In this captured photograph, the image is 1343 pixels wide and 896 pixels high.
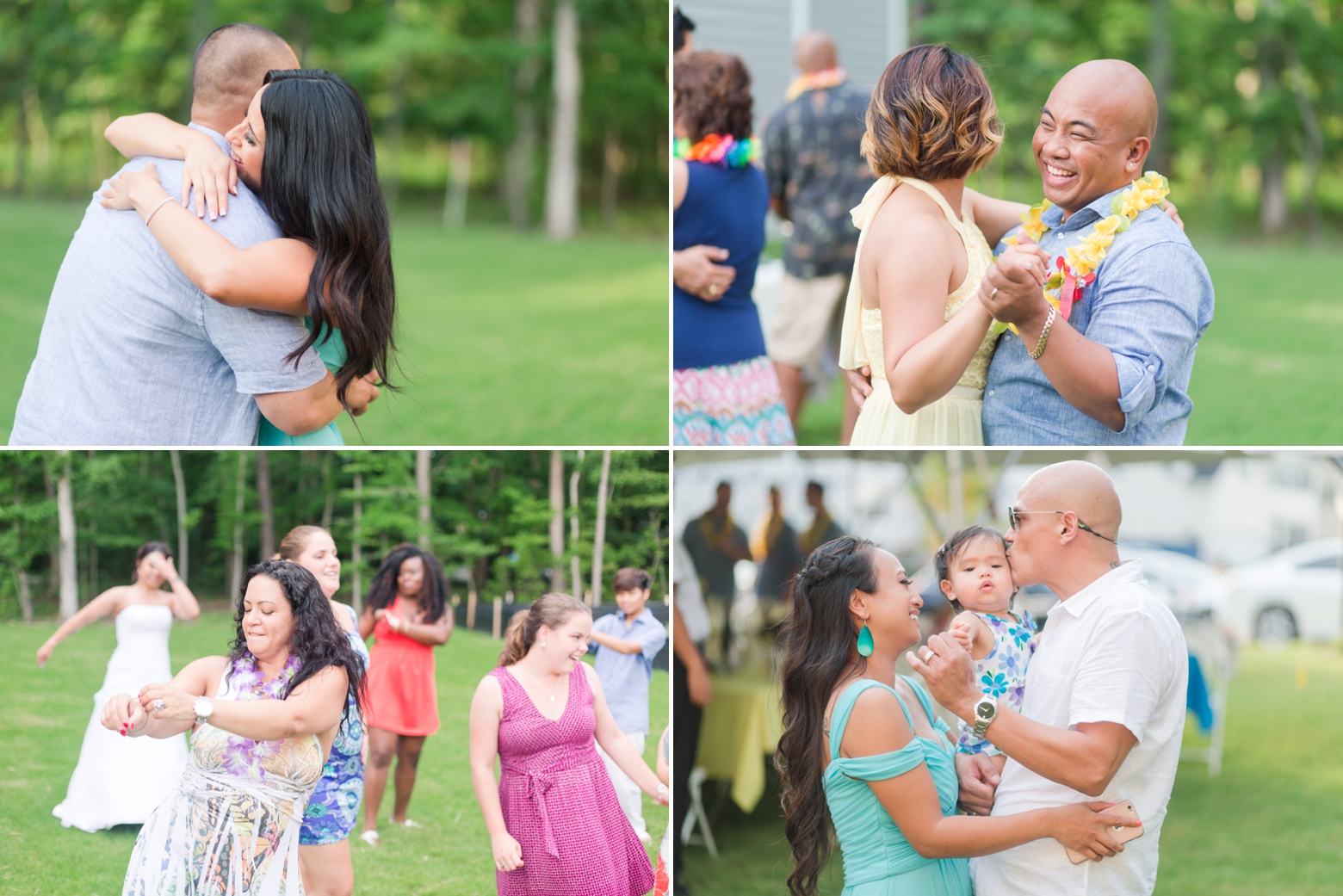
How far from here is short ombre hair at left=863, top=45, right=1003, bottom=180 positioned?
224cm

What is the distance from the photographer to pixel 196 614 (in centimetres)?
281

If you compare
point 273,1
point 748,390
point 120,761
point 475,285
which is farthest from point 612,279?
point 273,1

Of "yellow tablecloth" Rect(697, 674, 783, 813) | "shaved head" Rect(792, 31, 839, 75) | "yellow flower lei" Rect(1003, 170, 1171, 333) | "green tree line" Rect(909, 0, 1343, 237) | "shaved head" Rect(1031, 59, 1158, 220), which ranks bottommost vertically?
"yellow tablecloth" Rect(697, 674, 783, 813)

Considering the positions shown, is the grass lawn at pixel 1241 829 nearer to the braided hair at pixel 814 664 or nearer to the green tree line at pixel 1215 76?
the braided hair at pixel 814 664

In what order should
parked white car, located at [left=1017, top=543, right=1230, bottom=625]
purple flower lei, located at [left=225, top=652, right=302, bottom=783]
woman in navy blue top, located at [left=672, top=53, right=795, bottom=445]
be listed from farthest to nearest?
parked white car, located at [left=1017, top=543, right=1230, bottom=625] → woman in navy blue top, located at [left=672, top=53, right=795, bottom=445] → purple flower lei, located at [left=225, top=652, right=302, bottom=783]

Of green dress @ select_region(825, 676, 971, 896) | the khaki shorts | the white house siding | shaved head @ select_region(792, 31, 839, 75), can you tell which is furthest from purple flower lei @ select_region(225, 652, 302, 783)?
the white house siding

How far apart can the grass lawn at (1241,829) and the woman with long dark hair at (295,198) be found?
1821 mm

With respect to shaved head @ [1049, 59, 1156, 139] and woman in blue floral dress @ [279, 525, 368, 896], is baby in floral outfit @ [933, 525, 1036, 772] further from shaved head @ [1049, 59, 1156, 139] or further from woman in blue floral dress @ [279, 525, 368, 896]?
woman in blue floral dress @ [279, 525, 368, 896]

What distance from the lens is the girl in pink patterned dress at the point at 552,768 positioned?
280cm

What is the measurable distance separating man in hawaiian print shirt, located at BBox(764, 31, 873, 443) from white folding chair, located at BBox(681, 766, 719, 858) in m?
1.91

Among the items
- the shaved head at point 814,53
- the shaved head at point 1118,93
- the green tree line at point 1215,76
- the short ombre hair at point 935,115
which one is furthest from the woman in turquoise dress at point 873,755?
the green tree line at point 1215,76

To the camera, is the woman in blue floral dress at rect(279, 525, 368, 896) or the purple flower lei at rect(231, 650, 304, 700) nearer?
the purple flower lei at rect(231, 650, 304, 700)

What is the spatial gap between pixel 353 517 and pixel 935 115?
71.7 inches

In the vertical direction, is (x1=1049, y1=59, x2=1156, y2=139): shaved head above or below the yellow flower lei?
above
